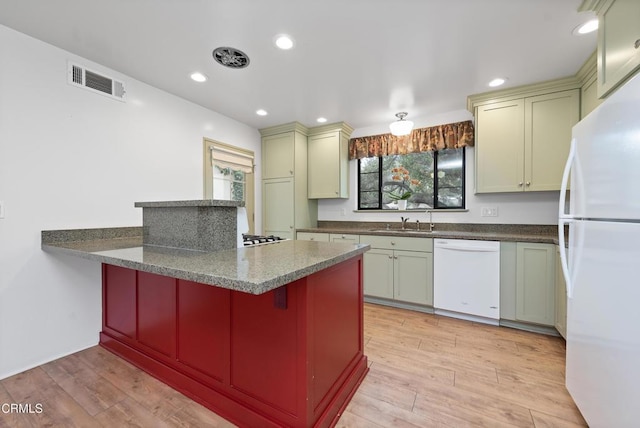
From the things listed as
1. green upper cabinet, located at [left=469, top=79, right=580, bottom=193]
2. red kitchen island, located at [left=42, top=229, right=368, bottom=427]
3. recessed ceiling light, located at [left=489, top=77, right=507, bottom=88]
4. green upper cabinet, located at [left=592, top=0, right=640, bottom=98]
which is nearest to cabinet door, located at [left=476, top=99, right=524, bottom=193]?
green upper cabinet, located at [left=469, top=79, right=580, bottom=193]

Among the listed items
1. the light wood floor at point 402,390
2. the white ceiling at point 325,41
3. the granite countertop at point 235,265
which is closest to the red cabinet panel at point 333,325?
the granite countertop at point 235,265

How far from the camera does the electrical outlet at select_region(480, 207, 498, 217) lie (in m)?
3.07

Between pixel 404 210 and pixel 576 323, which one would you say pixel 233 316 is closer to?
pixel 576 323

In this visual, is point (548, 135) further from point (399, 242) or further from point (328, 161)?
point (328, 161)

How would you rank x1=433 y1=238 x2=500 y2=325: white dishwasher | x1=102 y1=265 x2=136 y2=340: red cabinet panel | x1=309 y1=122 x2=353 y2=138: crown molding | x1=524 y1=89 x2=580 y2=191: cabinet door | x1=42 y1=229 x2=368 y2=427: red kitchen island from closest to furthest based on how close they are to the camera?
1. x1=42 y1=229 x2=368 y2=427: red kitchen island
2. x1=102 y1=265 x2=136 y2=340: red cabinet panel
3. x1=524 y1=89 x2=580 y2=191: cabinet door
4. x1=433 y1=238 x2=500 y2=325: white dishwasher
5. x1=309 y1=122 x2=353 y2=138: crown molding

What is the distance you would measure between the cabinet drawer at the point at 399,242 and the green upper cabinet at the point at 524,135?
2.69ft

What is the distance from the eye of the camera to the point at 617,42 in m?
1.47

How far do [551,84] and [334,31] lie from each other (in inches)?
85.2

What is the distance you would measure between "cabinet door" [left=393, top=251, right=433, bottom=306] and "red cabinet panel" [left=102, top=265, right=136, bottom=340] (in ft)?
8.28

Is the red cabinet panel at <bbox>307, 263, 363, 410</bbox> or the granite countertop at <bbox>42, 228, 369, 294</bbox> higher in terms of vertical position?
the granite countertop at <bbox>42, 228, 369, 294</bbox>

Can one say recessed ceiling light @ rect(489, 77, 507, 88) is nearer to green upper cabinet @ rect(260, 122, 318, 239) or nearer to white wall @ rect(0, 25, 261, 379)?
green upper cabinet @ rect(260, 122, 318, 239)

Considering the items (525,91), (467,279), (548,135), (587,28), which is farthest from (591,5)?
(467,279)

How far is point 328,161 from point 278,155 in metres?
0.74

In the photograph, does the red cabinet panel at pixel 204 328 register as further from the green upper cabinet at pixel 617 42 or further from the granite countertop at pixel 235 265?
the green upper cabinet at pixel 617 42
